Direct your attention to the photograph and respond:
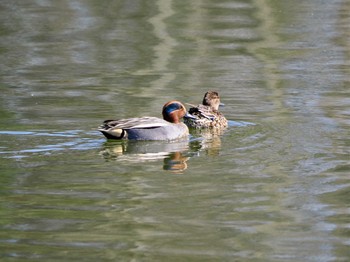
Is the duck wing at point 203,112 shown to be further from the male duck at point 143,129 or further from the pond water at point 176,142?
the male duck at point 143,129

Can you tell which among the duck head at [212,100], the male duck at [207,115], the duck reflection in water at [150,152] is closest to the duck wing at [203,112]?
the male duck at [207,115]

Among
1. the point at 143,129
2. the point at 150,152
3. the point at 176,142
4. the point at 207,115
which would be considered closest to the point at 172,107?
the point at 207,115

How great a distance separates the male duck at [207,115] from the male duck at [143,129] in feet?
1.41

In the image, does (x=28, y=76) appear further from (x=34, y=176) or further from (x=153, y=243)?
(x=153, y=243)

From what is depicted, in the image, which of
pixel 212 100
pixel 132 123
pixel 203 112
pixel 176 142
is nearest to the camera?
pixel 132 123

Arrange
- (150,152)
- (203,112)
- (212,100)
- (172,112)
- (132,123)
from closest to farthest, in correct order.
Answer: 1. (150,152)
2. (132,123)
3. (172,112)
4. (203,112)
5. (212,100)

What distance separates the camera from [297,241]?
302 inches

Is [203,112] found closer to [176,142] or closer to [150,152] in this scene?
[176,142]

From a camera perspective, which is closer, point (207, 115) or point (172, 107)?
point (172, 107)

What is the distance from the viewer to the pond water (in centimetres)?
778

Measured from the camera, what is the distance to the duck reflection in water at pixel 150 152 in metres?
10.2

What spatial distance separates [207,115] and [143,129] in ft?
3.77

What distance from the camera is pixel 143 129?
1123 centimetres

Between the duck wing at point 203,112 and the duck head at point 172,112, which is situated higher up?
the duck head at point 172,112
